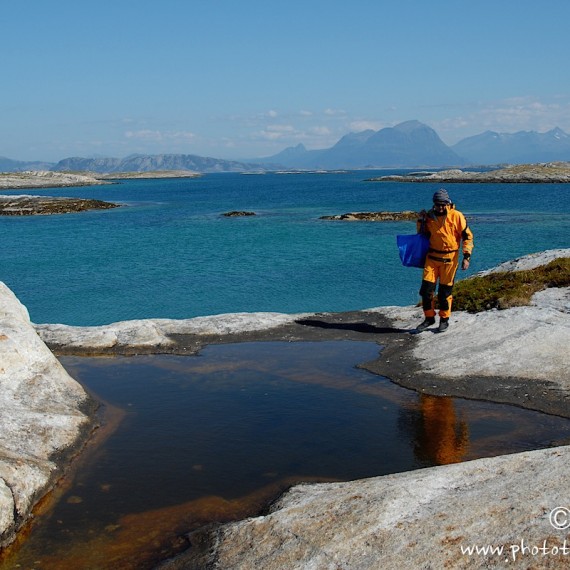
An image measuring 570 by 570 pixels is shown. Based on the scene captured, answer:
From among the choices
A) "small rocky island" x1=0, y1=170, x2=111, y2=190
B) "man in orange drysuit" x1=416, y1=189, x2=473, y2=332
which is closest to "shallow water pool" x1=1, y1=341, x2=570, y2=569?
"man in orange drysuit" x1=416, y1=189, x2=473, y2=332

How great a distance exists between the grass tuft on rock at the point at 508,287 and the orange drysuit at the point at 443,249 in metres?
2.29

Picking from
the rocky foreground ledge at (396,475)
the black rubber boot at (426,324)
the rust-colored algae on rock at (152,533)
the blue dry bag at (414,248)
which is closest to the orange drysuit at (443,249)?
the blue dry bag at (414,248)

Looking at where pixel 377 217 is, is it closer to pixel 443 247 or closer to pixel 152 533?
pixel 443 247

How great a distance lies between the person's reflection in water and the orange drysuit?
3.64 metres

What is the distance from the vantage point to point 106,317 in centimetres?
2927

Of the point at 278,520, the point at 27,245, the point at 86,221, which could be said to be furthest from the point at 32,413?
the point at 86,221

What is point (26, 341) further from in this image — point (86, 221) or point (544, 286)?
point (86, 221)

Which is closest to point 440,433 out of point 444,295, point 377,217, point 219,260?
point 444,295

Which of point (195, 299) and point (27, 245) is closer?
point (195, 299)

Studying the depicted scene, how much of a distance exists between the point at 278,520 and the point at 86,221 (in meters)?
76.3

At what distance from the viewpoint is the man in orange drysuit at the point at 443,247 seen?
1475 centimetres

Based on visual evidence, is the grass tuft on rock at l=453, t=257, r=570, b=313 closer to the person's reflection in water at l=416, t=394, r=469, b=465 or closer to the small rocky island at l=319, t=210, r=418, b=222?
the person's reflection in water at l=416, t=394, r=469, b=465

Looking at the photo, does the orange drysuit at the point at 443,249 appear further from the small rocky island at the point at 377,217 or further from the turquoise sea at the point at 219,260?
the small rocky island at the point at 377,217

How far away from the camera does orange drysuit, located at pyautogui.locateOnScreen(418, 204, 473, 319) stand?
14.8 meters
